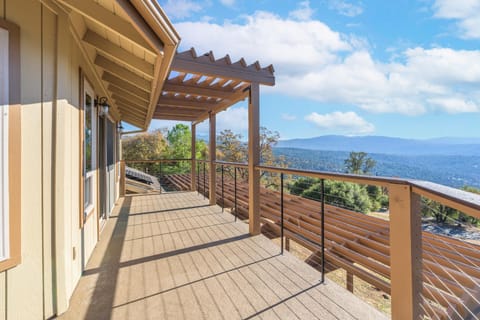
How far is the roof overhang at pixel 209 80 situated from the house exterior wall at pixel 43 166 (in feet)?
4.33

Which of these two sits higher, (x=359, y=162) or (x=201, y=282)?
(x=359, y=162)

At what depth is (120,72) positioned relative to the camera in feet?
9.79

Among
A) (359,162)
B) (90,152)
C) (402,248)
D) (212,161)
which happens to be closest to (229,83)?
(212,161)

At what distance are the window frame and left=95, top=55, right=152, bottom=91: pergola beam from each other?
1568mm

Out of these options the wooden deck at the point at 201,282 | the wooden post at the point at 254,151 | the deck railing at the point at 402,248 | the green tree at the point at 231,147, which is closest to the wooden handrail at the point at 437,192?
the deck railing at the point at 402,248

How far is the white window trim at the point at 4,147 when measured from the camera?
1.29 m

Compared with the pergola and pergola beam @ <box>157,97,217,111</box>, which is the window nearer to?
the pergola

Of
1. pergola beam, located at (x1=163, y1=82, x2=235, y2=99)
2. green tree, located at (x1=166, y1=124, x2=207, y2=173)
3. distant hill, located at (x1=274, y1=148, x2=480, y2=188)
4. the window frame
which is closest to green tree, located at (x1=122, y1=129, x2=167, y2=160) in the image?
green tree, located at (x1=166, y1=124, x2=207, y2=173)

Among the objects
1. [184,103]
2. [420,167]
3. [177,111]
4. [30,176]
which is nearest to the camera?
[30,176]

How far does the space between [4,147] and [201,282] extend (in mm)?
1752

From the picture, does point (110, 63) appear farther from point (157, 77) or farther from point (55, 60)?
point (55, 60)

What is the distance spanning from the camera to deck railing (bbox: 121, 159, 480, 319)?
52.0 inches

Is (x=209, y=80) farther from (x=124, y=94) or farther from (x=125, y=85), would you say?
(x=124, y=94)

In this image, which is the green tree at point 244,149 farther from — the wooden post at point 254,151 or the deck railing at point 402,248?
the wooden post at point 254,151
